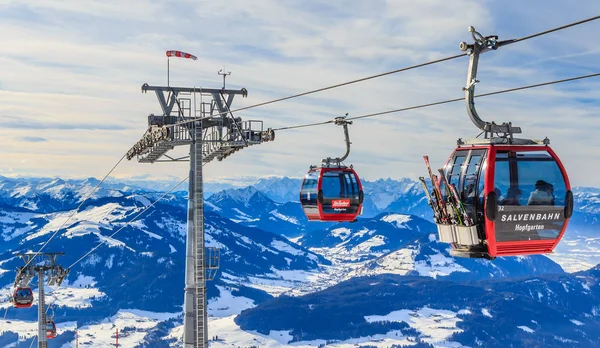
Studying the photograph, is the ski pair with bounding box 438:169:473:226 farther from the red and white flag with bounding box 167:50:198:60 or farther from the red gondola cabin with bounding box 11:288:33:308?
the red gondola cabin with bounding box 11:288:33:308

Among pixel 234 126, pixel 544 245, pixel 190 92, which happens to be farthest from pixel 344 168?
pixel 544 245

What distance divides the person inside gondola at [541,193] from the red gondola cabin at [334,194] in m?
20.2

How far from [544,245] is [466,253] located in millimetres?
2247

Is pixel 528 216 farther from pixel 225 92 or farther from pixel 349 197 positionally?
pixel 225 92

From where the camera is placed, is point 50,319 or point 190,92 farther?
point 50,319

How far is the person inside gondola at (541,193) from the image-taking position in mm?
21281

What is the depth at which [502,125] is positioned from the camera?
813 inches

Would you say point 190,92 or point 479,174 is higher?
point 190,92

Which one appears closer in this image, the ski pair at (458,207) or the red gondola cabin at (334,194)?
the ski pair at (458,207)

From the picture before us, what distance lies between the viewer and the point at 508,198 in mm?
20875

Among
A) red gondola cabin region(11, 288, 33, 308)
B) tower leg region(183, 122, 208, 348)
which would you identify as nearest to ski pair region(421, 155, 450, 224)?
tower leg region(183, 122, 208, 348)

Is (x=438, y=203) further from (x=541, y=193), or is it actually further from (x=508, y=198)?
(x=541, y=193)

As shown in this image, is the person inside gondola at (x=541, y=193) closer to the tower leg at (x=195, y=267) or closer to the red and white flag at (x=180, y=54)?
the tower leg at (x=195, y=267)

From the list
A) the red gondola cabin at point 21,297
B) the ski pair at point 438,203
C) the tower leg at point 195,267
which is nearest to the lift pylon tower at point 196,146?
the tower leg at point 195,267
